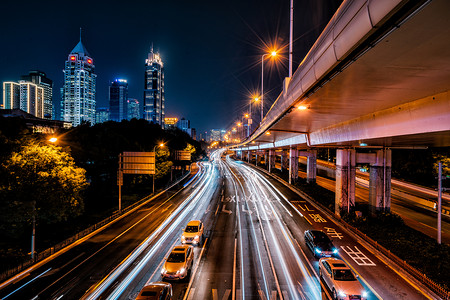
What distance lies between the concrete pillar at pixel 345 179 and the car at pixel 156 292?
22836 millimetres

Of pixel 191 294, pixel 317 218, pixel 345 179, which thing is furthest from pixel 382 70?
pixel 317 218

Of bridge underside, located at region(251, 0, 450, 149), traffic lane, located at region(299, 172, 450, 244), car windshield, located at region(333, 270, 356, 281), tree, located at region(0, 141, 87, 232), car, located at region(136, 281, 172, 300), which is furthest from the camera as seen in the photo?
traffic lane, located at region(299, 172, 450, 244)

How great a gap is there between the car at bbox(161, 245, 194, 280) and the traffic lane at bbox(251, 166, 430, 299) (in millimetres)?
8410

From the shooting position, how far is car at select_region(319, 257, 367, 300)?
11.8m

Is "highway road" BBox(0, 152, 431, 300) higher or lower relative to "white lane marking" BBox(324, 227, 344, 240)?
lower

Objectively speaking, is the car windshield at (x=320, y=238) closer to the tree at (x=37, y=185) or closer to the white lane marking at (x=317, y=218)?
the white lane marking at (x=317, y=218)

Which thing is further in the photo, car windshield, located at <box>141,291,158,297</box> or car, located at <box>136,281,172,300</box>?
car windshield, located at <box>141,291,158,297</box>

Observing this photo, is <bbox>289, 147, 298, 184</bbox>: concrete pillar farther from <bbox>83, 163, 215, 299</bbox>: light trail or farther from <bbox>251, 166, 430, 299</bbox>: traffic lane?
<bbox>83, 163, 215, 299</bbox>: light trail

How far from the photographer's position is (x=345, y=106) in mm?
14570

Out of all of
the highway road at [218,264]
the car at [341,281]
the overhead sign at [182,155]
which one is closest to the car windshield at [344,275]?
the car at [341,281]

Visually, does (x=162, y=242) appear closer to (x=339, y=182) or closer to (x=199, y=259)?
(x=199, y=259)

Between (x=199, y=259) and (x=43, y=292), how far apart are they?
9.08m

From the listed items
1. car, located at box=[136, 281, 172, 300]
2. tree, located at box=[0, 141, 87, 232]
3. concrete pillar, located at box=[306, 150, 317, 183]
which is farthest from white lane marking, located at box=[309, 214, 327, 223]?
concrete pillar, located at box=[306, 150, 317, 183]

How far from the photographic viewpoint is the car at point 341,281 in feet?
38.6
